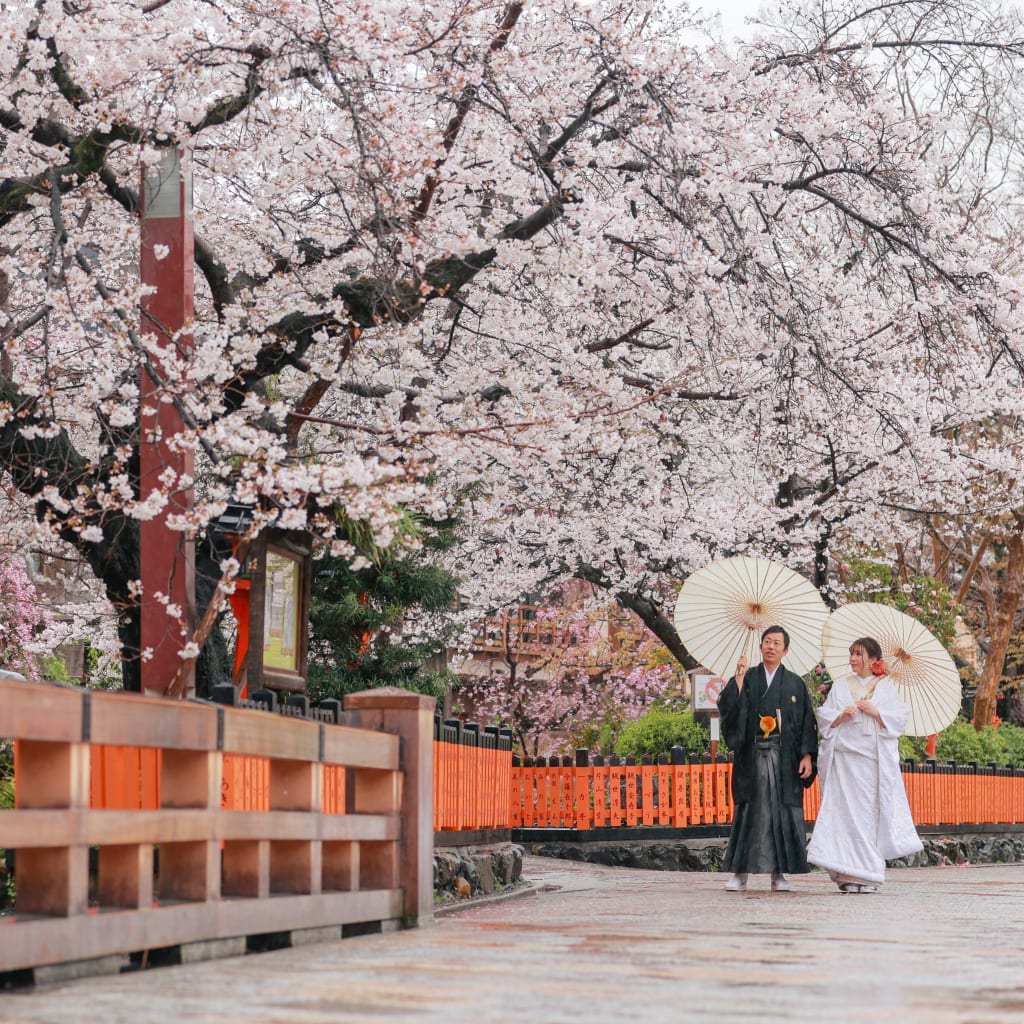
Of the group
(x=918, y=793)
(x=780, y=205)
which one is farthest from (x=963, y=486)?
(x=780, y=205)

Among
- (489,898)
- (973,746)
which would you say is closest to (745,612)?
(489,898)

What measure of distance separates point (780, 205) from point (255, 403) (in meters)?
6.04

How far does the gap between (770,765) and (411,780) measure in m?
4.37

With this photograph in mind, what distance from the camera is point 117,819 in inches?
219

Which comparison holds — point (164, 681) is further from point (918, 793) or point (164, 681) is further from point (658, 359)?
point (918, 793)

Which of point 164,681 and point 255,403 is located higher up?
point 255,403

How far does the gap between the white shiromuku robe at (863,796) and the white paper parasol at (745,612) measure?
2.64ft

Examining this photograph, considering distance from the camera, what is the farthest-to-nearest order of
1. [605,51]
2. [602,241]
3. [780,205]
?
[780,205] < [602,241] < [605,51]

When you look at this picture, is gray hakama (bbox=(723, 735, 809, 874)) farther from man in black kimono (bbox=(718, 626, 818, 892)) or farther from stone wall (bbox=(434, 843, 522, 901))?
stone wall (bbox=(434, 843, 522, 901))

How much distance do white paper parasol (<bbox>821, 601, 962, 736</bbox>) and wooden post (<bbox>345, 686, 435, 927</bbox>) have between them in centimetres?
523

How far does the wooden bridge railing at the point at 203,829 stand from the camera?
17.3ft

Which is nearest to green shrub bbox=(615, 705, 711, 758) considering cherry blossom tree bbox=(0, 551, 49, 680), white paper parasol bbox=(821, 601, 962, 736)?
white paper parasol bbox=(821, 601, 962, 736)

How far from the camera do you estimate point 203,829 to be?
6086 mm

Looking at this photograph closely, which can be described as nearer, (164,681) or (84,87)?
(164,681)
